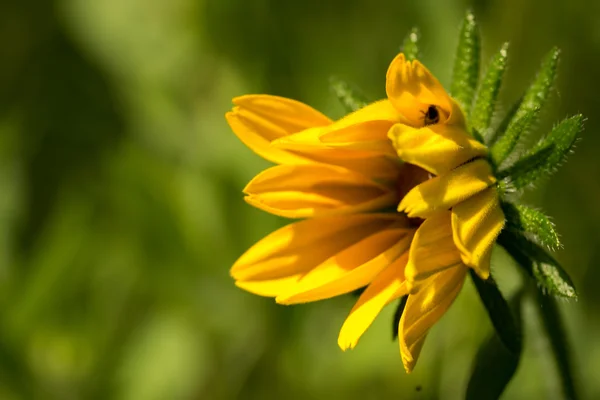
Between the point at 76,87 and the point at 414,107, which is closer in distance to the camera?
the point at 414,107

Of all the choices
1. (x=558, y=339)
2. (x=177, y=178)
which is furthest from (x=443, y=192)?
(x=177, y=178)

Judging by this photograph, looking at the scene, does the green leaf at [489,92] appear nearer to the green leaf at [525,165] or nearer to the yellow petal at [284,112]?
the green leaf at [525,165]

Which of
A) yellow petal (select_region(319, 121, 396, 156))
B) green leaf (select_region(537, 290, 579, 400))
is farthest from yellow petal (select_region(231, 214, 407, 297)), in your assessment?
green leaf (select_region(537, 290, 579, 400))

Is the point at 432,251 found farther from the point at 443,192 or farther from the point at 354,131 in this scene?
the point at 354,131

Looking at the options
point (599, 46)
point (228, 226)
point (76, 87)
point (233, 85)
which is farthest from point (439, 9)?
point (76, 87)

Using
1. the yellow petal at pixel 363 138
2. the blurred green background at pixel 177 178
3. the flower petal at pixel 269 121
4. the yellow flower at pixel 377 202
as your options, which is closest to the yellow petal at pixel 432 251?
the yellow flower at pixel 377 202

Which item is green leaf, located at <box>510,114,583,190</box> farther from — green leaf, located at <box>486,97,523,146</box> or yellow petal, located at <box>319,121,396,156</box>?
yellow petal, located at <box>319,121,396,156</box>

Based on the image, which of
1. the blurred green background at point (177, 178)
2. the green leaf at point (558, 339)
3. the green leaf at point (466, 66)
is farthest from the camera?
the blurred green background at point (177, 178)

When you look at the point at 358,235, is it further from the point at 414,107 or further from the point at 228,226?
the point at 228,226
